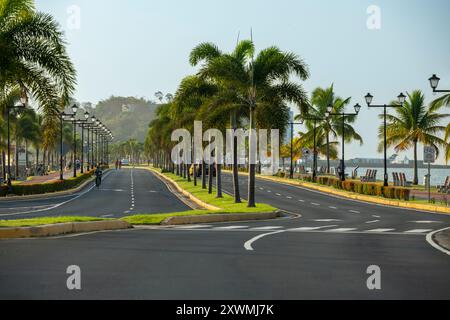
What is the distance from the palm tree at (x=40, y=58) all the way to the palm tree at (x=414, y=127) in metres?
51.5

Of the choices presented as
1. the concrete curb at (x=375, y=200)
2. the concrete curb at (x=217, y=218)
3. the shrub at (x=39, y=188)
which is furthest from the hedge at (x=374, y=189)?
the shrub at (x=39, y=188)

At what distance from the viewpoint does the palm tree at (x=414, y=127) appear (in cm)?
7050

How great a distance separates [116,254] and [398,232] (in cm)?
1170

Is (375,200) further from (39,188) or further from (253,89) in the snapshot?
(39,188)

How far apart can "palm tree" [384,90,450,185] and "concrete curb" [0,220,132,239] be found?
2050 inches

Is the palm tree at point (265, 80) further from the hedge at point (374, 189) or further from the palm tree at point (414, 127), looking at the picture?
the palm tree at point (414, 127)

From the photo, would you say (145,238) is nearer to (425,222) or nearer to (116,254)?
(116,254)

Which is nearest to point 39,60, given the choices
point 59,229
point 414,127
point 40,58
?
point 40,58

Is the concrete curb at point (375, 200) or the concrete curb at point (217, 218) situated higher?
the concrete curb at point (217, 218)

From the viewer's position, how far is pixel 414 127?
72.3 m

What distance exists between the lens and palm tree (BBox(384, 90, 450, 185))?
7050 centimetres

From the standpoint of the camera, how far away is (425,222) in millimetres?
29109

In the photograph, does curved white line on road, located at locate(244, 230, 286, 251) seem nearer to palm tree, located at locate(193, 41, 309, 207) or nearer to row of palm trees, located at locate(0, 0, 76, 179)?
row of palm trees, located at locate(0, 0, 76, 179)

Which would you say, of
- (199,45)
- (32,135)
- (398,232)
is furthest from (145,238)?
(32,135)
